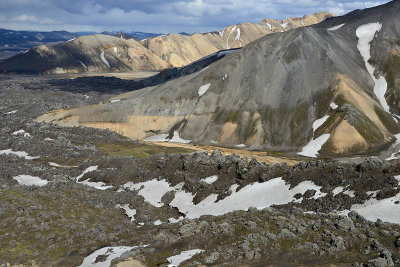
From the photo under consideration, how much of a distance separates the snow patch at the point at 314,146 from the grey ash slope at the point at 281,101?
50.5 inches

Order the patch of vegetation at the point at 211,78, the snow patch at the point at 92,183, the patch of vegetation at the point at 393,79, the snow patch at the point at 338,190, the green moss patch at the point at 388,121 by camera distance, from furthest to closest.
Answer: the patch of vegetation at the point at 211,78 → the patch of vegetation at the point at 393,79 → the green moss patch at the point at 388,121 → the snow patch at the point at 92,183 → the snow patch at the point at 338,190

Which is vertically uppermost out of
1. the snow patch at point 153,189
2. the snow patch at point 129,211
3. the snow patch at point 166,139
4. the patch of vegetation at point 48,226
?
the patch of vegetation at point 48,226

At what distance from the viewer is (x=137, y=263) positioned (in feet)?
80.9

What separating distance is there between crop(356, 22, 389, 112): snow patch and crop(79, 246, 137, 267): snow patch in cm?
11592

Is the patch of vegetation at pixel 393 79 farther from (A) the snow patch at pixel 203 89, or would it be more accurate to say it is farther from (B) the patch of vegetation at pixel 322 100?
(A) the snow patch at pixel 203 89

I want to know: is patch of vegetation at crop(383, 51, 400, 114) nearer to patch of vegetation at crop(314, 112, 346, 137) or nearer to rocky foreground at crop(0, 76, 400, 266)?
patch of vegetation at crop(314, 112, 346, 137)

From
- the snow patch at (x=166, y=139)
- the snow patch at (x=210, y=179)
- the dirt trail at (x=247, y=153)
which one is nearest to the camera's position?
the snow patch at (x=210, y=179)

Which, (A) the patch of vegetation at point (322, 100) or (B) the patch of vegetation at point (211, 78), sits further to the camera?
(B) the patch of vegetation at point (211, 78)

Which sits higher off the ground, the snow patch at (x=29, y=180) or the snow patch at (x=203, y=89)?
the snow patch at (x=203, y=89)

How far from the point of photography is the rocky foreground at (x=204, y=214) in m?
24.8

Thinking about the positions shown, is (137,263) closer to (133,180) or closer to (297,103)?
(133,180)

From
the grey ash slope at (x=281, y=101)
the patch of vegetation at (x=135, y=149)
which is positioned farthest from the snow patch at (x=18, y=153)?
the grey ash slope at (x=281, y=101)

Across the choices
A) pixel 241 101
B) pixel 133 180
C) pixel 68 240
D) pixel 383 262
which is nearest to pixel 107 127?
pixel 241 101

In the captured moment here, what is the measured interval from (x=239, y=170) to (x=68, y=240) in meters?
22.9
